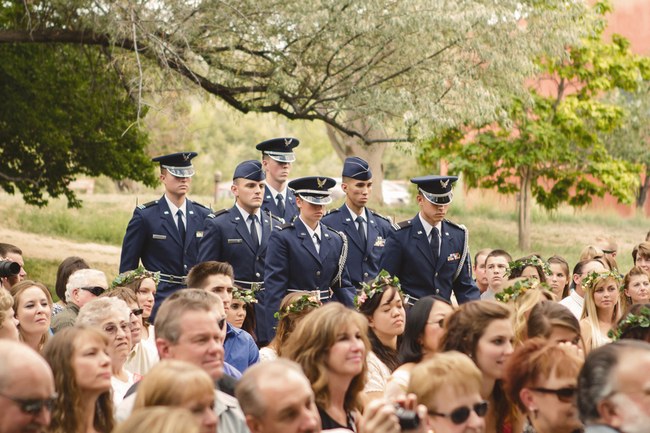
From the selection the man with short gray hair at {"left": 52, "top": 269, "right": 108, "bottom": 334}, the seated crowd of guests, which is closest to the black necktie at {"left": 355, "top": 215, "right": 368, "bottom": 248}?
the seated crowd of guests

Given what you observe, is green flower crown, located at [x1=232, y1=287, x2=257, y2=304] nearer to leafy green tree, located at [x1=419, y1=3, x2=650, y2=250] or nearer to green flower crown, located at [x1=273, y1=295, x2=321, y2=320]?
green flower crown, located at [x1=273, y1=295, x2=321, y2=320]

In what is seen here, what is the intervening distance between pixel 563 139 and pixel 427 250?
12653 millimetres

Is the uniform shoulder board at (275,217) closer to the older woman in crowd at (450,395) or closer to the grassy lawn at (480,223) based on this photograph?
the older woman in crowd at (450,395)

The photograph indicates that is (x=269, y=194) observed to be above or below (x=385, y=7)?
below

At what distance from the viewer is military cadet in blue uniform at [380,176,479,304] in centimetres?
889

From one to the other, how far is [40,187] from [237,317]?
9.75m

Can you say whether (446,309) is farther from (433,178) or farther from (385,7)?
(385,7)

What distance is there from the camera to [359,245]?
9547 millimetres

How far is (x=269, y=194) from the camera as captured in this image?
973cm

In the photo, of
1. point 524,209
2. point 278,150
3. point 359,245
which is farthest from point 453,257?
point 524,209

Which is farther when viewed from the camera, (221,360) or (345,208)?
(345,208)

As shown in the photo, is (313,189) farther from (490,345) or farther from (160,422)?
(160,422)

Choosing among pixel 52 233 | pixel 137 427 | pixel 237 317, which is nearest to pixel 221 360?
pixel 137 427

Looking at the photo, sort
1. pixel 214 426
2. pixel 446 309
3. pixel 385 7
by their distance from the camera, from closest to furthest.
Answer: pixel 214 426 < pixel 446 309 < pixel 385 7
